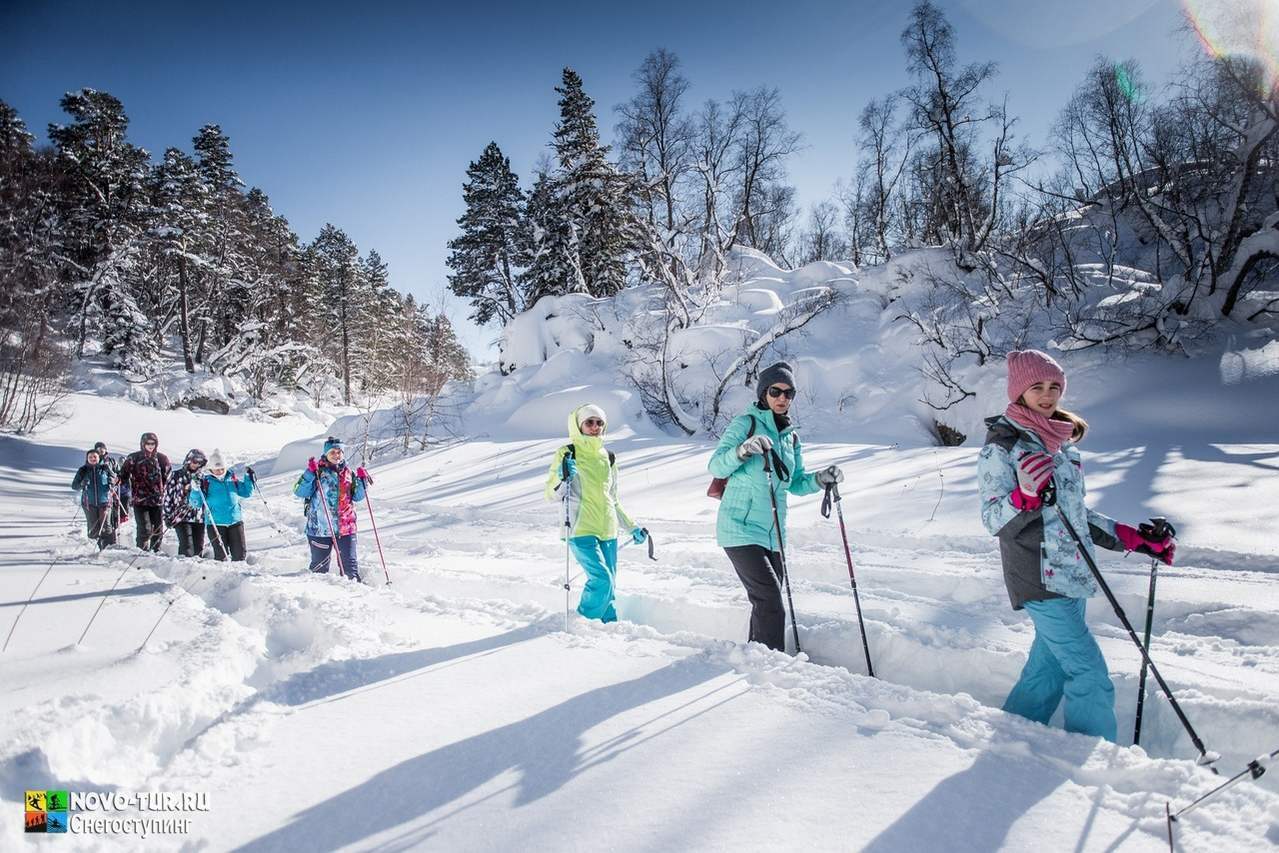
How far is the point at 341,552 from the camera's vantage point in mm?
6668

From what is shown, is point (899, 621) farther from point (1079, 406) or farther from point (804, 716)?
point (1079, 406)

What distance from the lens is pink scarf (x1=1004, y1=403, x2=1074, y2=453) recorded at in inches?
109

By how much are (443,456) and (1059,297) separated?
Answer: 19155 millimetres

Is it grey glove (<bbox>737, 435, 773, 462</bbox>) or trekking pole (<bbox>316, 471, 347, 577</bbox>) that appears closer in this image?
grey glove (<bbox>737, 435, 773, 462</bbox>)

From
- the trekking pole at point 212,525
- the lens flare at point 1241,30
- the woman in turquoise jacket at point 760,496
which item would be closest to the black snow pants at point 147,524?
the trekking pole at point 212,525

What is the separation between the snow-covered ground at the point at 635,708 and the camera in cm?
202

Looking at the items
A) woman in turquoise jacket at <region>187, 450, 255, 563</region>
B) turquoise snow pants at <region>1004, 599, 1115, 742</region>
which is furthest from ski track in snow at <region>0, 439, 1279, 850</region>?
woman in turquoise jacket at <region>187, 450, 255, 563</region>

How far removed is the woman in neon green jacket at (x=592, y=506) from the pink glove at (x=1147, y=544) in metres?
3.17

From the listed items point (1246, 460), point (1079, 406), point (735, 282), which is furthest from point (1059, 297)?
point (735, 282)

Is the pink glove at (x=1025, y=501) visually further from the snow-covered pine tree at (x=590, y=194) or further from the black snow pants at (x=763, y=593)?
the snow-covered pine tree at (x=590, y=194)

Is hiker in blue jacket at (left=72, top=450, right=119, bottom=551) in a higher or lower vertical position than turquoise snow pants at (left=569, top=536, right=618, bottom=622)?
higher

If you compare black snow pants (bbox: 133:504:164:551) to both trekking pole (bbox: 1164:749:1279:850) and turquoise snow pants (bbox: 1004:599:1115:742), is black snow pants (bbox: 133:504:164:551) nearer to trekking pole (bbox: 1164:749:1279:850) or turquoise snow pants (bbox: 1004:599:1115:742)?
turquoise snow pants (bbox: 1004:599:1115:742)

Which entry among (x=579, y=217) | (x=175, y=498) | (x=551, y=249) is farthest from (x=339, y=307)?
(x=175, y=498)

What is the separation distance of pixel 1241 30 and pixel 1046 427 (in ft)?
63.5
